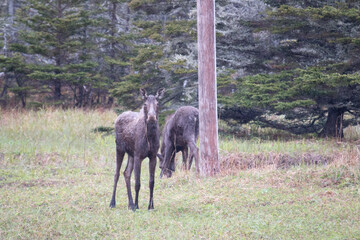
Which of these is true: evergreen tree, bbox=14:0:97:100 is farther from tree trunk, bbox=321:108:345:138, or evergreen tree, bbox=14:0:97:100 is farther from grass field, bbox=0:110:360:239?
tree trunk, bbox=321:108:345:138

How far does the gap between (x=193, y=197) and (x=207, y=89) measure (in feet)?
11.2

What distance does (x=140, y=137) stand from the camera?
7.96m

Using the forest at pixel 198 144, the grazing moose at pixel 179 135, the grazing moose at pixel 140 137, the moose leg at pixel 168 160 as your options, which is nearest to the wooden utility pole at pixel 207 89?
the forest at pixel 198 144

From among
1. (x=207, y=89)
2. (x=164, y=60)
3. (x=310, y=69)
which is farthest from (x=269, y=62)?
(x=207, y=89)

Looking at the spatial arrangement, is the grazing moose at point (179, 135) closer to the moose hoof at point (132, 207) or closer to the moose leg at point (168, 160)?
the moose leg at point (168, 160)

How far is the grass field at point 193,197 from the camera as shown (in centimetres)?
652

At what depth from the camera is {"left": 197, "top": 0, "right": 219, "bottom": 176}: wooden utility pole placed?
11219 mm

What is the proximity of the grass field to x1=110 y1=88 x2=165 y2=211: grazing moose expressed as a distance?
0.70 m

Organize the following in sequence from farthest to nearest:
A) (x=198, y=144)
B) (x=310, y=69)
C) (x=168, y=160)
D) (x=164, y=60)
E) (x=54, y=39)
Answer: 1. (x=54, y=39)
2. (x=164, y=60)
3. (x=198, y=144)
4. (x=310, y=69)
5. (x=168, y=160)

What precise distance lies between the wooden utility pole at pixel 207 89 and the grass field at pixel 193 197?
0.62 metres

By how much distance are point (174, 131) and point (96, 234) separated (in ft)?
21.3

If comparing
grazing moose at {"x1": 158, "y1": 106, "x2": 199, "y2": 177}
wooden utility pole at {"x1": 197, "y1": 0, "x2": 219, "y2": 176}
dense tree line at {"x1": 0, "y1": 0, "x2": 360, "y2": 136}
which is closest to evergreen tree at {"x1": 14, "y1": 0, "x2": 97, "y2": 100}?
dense tree line at {"x1": 0, "y1": 0, "x2": 360, "y2": 136}

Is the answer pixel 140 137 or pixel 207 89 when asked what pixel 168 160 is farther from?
pixel 140 137

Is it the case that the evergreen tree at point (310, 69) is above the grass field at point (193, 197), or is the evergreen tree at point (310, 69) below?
above
